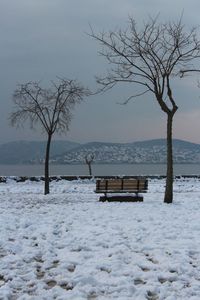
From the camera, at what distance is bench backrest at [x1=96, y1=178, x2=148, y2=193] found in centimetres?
1991

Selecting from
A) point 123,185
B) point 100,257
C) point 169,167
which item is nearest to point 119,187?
point 123,185

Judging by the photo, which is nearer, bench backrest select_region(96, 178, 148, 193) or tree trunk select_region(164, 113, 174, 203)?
tree trunk select_region(164, 113, 174, 203)

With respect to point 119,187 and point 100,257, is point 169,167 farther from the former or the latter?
point 100,257

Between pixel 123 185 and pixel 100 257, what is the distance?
11744 mm

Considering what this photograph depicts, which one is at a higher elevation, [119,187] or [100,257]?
[119,187]

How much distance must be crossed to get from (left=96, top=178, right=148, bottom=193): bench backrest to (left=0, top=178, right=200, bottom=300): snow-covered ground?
6.38 meters

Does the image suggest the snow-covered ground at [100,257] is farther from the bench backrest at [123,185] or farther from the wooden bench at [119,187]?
the bench backrest at [123,185]

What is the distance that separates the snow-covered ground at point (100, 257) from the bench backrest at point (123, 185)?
6.38 meters

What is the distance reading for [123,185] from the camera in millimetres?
19906

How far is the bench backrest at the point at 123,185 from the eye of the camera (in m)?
19.9

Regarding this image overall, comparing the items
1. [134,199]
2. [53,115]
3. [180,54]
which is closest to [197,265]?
[134,199]

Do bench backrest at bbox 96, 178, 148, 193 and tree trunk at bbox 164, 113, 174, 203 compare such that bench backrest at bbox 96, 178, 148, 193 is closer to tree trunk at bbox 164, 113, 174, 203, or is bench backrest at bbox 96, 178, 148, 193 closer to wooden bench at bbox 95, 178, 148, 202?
wooden bench at bbox 95, 178, 148, 202

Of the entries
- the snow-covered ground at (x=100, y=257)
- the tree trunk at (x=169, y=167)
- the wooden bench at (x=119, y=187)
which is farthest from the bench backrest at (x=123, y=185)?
the snow-covered ground at (x=100, y=257)

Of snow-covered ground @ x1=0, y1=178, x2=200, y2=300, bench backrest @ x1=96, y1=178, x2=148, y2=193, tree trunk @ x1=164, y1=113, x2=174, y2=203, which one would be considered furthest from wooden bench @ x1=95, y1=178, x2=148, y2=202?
snow-covered ground @ x1=0, y1=178, x2=200, y2=300
